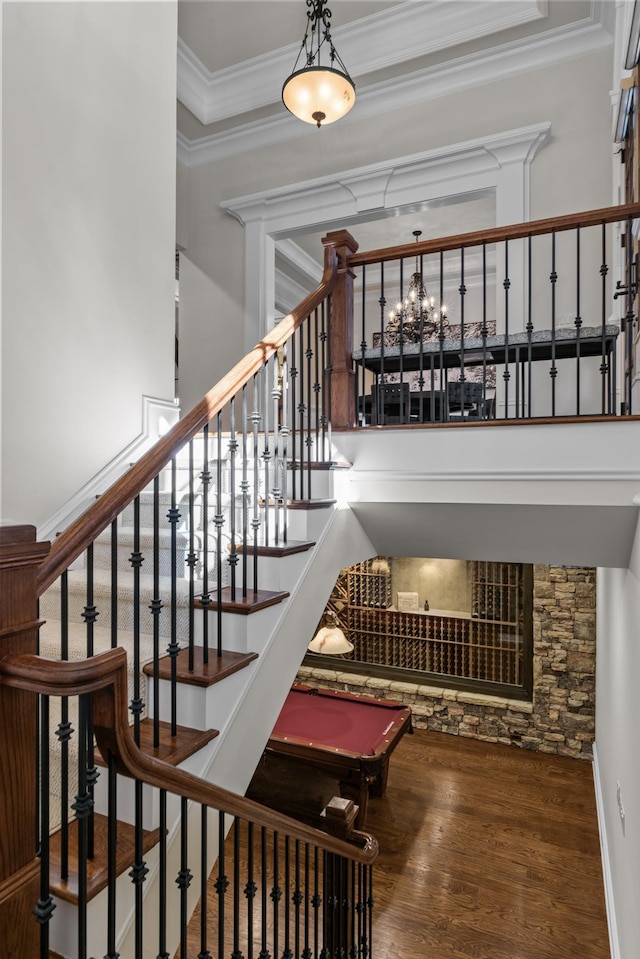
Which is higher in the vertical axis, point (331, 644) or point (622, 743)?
point (622, 743)

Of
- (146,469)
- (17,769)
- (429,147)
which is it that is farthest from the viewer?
(429,147)

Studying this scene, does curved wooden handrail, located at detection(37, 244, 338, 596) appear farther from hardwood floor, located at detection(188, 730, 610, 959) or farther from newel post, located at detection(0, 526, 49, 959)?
hardwood floor, located at detection(188, 730, 610, 959)

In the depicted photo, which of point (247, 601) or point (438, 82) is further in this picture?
point (438, 82)

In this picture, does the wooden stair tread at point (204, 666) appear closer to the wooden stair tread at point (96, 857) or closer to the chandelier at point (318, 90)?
the wooden stair tread at point (96, 857)

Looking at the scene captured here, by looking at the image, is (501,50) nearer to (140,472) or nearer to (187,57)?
(187,57)

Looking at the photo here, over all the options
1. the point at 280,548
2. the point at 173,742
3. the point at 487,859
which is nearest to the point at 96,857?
the point at 173,742

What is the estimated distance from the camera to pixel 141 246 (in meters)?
3.61

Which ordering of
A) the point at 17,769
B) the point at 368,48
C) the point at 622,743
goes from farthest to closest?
the point at 368,48, the point at 622,743, the point at 17,769

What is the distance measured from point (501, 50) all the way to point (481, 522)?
3648mm

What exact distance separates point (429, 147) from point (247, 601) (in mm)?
4122

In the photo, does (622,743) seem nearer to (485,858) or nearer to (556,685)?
(485,858)

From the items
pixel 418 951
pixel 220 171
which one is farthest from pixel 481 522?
pixel 220 171

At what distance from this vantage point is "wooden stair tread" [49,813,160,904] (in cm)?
141

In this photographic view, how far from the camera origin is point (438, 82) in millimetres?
4551
